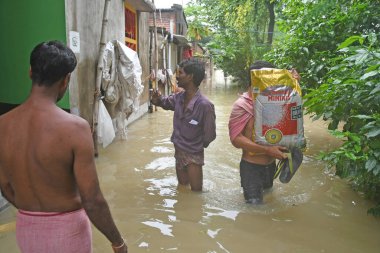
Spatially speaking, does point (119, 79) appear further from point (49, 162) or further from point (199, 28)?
point (199, 28)

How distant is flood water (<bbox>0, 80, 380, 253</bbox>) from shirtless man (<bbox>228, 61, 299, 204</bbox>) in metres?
0.26

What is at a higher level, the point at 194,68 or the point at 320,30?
the point at 320,30

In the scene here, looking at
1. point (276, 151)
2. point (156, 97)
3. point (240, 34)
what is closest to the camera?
point (276, 151)

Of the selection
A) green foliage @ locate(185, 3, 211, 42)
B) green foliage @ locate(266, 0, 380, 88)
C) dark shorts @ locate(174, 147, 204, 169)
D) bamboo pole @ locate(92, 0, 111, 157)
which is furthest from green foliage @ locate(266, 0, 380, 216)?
green foliage @ locate(185, 3, 211, 42)

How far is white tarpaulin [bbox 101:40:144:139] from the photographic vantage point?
595 centimetres

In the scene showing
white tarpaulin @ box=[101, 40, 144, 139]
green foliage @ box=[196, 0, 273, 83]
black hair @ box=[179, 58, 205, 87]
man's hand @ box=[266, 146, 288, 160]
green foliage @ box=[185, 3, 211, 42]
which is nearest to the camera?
man's hand @ box=[266, 146, 288, 160]

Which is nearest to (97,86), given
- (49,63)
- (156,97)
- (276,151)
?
(156,97)

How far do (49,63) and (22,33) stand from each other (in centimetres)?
375

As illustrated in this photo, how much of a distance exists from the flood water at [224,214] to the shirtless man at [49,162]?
1461 millimetres

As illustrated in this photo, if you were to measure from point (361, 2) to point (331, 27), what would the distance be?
549 mm

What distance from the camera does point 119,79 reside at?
6.21m

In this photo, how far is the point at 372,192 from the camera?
4.29 metres

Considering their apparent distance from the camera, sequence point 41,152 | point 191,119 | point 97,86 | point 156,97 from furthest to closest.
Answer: point 97,86 < point 156,97 < point 191,119 < point 41,152

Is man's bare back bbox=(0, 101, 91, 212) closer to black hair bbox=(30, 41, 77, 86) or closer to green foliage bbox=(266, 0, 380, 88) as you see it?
black hair bbox=(30, 41, 77, 86)
